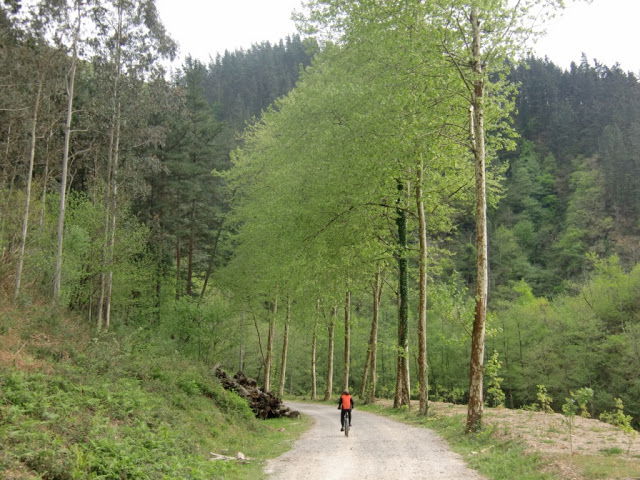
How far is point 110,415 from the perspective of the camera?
29.8 feet

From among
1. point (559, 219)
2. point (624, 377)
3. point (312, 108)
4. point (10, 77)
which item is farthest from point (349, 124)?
point (559, 219)

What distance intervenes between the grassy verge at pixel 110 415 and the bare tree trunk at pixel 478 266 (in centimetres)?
490

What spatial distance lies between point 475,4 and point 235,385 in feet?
47.8

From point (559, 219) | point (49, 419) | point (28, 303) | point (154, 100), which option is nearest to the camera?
point (49, 419)

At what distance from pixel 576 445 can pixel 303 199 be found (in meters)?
12.1

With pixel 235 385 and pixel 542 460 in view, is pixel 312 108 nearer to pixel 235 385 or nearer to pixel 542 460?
pixel 235 385

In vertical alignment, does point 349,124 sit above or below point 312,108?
below

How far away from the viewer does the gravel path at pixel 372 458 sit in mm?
8336

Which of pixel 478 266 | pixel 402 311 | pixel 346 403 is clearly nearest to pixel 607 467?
pixel 478 266

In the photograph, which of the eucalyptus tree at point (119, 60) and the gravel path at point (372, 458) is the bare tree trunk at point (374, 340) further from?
the eucalyptus tree at point (119, 60)

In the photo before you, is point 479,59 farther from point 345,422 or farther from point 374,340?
point 374,340

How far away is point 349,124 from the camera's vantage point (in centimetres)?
1644

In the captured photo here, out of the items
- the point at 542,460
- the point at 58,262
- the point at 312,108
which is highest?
the point at 312,108

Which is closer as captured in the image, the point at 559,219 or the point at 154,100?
the point at 154,100
